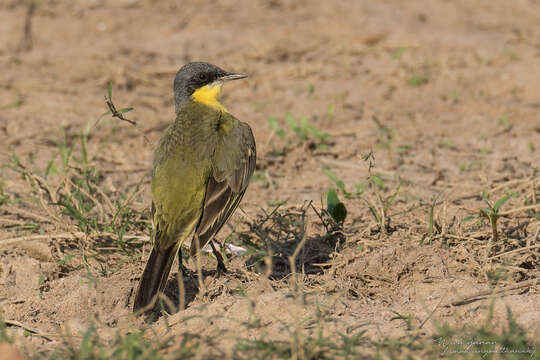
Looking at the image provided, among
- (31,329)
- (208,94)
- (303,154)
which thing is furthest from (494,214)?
(31,329)

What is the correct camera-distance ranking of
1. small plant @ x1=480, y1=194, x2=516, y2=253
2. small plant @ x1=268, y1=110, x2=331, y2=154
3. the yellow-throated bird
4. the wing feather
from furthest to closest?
small plant @ x1=268, y1=110, x2=331, y2=154 → small plant @ x1=480, y1=194, x2=516, y2=253 → the wing feather → the yellow-throated bird

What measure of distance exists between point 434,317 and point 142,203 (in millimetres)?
2577

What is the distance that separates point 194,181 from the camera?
4328mm

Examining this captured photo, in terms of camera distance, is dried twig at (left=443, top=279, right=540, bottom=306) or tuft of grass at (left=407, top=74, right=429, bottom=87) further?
tuft of grass at (left=407, top=74, right=429, bottom=87)

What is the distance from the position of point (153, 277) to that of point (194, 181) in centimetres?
72

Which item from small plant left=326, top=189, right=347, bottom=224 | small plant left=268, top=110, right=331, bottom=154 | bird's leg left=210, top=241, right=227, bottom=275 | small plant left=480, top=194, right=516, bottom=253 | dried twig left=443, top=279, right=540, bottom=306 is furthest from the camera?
small plant left=268, top=110, right=331, bottom=154

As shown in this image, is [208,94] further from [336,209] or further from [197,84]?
[336,209]

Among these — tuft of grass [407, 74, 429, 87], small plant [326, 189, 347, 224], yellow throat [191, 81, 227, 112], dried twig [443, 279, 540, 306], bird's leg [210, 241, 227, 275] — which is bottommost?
dried twig [443, 279, 540, 306]

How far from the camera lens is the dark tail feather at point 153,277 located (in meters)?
3.84

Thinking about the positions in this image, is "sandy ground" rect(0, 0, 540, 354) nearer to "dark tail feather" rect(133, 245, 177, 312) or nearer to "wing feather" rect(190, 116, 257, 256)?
"dark tail feather" rect(133, 245, 177, 312)

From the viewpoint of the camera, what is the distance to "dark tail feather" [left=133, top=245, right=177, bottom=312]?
384cm

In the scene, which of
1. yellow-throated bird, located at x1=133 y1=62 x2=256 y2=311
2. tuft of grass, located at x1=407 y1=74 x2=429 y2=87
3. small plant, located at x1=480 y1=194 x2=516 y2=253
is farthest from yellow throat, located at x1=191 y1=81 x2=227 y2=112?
tuft of grass, located at x1=407 y1=74 x2=429 y2=87

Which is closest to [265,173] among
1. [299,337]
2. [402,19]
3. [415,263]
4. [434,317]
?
→ [415,263]

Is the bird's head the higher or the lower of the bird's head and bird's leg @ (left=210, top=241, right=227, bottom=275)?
the higher
